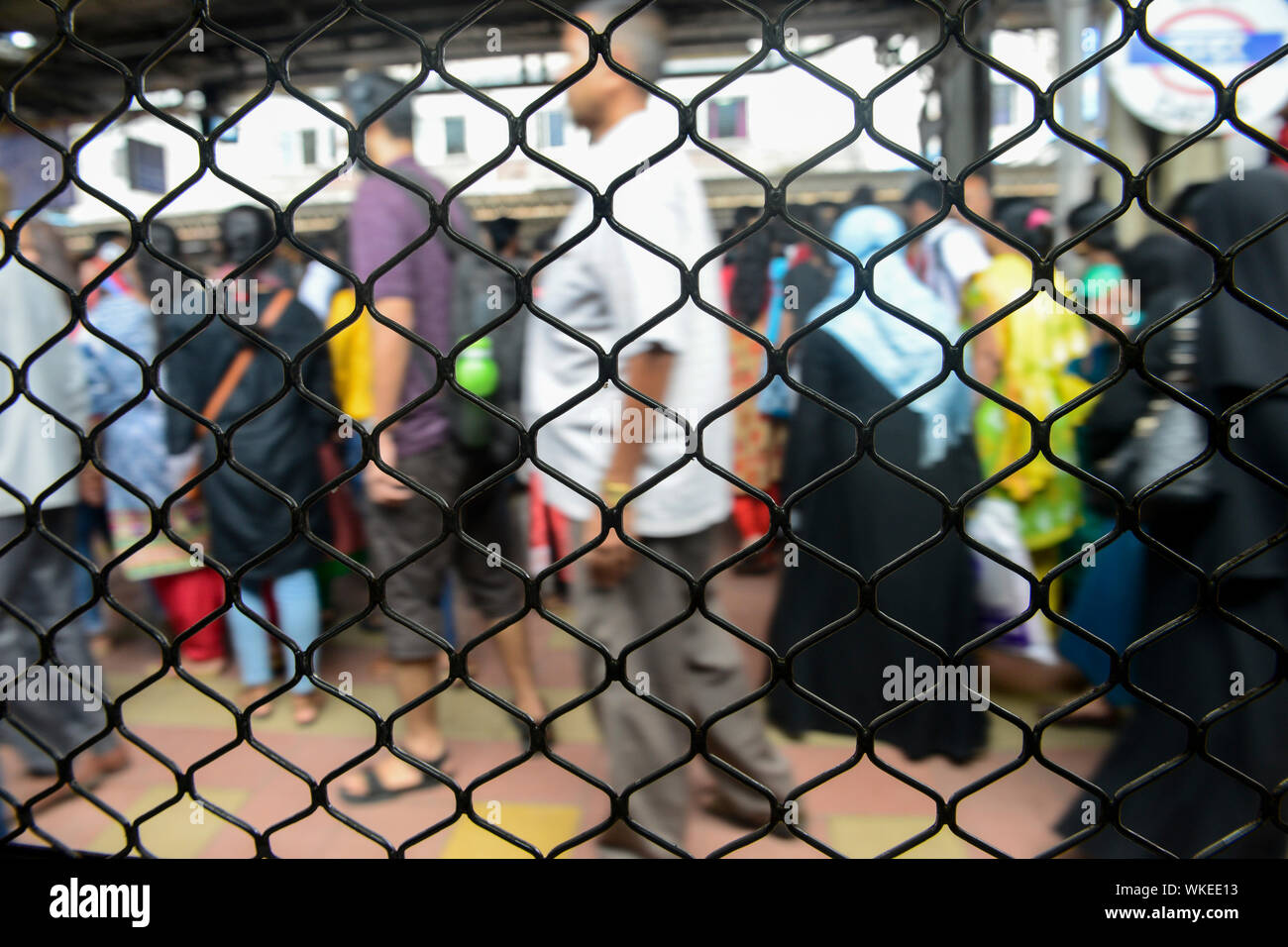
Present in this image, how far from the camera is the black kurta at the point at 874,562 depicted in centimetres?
197

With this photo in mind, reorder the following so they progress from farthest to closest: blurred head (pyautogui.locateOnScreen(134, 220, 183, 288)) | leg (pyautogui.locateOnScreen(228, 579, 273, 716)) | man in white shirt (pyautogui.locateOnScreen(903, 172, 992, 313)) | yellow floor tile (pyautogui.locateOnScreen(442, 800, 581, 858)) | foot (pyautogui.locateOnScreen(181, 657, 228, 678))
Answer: foot (pyautogui.locateOnScreen(181, 657, 228, 678)), blurred head (pyautogui.locateOnScreen(134, 220, 183, 288)), leg (pyautogui.locateOnScreen(228, 579, 273, 716)), man in white shirt (pyautogui.locateOnScreen(903, 172, 992, 313)), yellow floor tile (pyautogui.locateOnScreen(442, 800, 581, 858))

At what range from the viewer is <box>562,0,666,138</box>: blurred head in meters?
1.20

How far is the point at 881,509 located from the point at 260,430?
1.35 meters

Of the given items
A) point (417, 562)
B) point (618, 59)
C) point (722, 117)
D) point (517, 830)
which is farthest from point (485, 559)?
point (722, 117)

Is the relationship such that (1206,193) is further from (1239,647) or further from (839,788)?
(839,788)

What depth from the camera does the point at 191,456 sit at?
2.23m

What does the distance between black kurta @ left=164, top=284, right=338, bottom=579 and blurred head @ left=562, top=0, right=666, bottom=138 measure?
3.01 ft

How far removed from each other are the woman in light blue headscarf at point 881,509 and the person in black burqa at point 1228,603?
1.39ft

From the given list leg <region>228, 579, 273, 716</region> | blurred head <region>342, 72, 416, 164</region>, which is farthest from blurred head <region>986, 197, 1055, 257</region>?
leg <region>228, 579, 273, 716</region>

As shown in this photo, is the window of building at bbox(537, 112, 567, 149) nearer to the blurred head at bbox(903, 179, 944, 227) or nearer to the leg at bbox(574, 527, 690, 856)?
the leg at bbox(574, 527, 690, 856)

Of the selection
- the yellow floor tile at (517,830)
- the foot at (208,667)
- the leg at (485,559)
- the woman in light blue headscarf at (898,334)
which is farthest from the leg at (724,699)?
the foot at (208,667)

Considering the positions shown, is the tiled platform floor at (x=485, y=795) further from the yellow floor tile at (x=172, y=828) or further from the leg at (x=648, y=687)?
the leg at (x=648, y=687)
